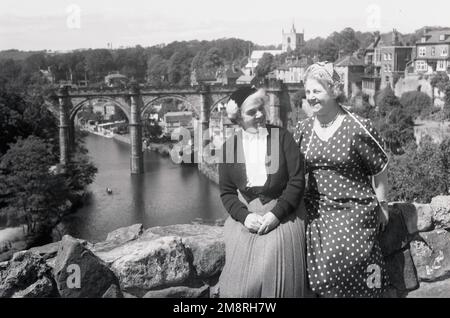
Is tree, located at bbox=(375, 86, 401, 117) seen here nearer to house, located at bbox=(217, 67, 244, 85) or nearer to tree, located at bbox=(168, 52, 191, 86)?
house, located at bbox=(217, 67, 244, 85)

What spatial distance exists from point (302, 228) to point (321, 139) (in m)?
0.40

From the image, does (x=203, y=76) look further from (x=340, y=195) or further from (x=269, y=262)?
(x=269, y=262)

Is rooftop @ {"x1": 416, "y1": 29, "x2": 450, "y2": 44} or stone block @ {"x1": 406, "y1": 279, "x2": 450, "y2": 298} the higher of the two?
rooftop @ {"x1": 416, "y1": 29, "x2": 450, "y2": 44}

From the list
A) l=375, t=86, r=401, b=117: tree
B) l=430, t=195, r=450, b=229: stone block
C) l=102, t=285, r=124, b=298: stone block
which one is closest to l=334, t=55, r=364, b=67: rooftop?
l=375, t=86, r=401, b=117: tree

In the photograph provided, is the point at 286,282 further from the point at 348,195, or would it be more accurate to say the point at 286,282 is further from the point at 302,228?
the point at 348,195

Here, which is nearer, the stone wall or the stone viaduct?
the stone wall

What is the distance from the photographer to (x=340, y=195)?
8.66ft

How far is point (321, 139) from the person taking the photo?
8.77ft

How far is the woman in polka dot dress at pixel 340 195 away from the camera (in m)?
2.62

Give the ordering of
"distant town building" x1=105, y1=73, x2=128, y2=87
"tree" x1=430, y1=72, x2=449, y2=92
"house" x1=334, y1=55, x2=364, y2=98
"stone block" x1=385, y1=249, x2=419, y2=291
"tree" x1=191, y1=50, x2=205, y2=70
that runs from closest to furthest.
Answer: "stone block" x1=385, y1=249, x2=419, y2=291 → "tree" x1=430, y1=72, x2=449, y2=92 → "house" x1=334, y1=55, x2=364, y2=98 → "distant town building" x1=105, y1=73, x2=128, y2=87 → "tree" x1=191, y1=50, x2=205, y2=70

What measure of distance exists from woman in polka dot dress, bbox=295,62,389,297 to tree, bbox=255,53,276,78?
4515 cm

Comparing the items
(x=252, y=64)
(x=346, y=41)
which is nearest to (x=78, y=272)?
(x=346, y=41)

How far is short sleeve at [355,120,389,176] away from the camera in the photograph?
2.63 meters

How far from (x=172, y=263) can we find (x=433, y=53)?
3572 centimetres
